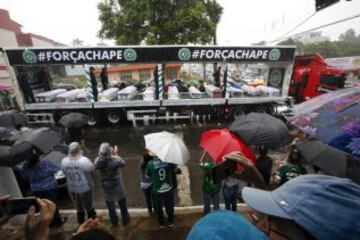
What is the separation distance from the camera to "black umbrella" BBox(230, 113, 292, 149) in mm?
4597

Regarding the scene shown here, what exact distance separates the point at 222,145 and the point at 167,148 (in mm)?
966

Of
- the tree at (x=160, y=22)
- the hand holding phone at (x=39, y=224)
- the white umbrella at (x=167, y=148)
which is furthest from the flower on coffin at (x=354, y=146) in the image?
the tree at (x=160, y=22)

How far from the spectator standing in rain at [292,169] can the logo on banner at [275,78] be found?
10793mm

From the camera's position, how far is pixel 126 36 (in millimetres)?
21953

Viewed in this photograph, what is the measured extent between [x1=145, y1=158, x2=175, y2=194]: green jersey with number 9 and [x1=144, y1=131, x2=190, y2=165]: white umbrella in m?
0.18

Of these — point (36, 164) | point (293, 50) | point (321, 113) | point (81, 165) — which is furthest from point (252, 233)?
point (293, 50)

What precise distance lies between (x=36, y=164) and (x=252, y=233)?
4.49 metres

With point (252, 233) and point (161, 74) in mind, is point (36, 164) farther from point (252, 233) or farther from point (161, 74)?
point (161, 74)

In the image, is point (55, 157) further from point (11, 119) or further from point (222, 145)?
point (11, 119)

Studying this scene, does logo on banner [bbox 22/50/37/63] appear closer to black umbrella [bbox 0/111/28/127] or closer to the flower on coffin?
black umbrella [bbox 0/111/28/127]

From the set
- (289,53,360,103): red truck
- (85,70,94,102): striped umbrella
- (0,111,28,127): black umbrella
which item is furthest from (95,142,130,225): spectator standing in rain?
(289,53,360,103): red truck

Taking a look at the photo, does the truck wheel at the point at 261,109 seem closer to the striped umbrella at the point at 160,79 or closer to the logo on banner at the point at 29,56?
the striped umbrella at the point at 160,79

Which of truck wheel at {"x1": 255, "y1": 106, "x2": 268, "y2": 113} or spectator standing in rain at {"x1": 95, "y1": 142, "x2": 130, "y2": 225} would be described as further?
truck wheel at {"x1": 255, "y1": 106, "x2": 268, "y2": 113}

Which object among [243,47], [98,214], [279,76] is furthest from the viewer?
[279,76]
